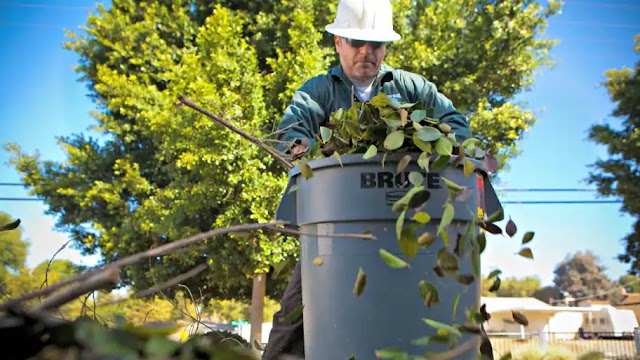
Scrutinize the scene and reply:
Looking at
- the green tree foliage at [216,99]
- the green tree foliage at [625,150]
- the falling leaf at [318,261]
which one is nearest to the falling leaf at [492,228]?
the falling leaf at [318,261]

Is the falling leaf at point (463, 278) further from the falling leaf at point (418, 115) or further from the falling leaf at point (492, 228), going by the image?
the falling leaf at point (418, 115)

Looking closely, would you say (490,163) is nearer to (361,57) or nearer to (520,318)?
(520,318)

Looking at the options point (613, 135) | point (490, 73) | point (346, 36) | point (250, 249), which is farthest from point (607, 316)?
point (346, 36)

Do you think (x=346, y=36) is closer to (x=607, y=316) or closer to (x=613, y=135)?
(x=613, y=135)

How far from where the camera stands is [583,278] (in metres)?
70.3

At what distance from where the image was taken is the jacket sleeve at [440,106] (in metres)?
2.53

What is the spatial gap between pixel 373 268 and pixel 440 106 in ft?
4.00

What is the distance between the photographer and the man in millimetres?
2357

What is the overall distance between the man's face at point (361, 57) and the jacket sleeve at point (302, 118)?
0.17 metres

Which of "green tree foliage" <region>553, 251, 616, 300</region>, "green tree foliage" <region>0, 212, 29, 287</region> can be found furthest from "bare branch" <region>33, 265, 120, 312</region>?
"green tree foliage" <region>553, 251, 616, 300</region>

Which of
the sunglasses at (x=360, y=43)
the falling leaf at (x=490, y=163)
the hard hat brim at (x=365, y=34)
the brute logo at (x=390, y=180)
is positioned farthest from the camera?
the sunglasses at (x=360, y=43)

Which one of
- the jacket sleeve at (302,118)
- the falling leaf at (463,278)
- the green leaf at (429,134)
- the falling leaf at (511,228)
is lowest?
the falling leaf at (463,278)

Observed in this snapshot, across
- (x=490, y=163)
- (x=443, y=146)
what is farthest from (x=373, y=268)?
(x=490, y=163)

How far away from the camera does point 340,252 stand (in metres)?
1.73
